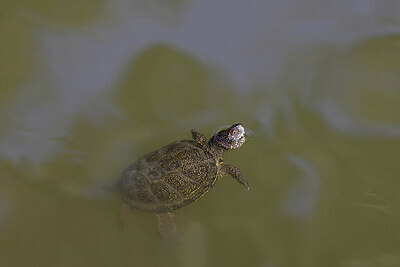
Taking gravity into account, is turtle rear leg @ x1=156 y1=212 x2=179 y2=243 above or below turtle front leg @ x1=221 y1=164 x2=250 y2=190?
below

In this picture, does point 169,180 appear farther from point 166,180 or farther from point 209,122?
point 209,122

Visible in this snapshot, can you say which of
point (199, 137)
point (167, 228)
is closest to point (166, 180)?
point (167, 228)

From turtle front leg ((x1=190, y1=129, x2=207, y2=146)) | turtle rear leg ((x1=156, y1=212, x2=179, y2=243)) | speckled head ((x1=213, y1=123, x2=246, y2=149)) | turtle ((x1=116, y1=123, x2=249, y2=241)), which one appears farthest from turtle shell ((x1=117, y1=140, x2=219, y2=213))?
speckled head ((x1=213, y1=123, x2=246, y2=149))

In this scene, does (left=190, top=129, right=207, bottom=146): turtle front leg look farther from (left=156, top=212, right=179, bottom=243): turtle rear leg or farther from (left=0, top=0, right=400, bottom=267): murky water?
(left=156, top=212, right=179, bottom=243): turtle rear leg

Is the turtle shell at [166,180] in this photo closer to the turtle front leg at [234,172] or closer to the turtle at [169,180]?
the turtle at [169,180]

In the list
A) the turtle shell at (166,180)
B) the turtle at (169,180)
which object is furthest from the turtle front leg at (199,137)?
the turtle shell at (166,180)
